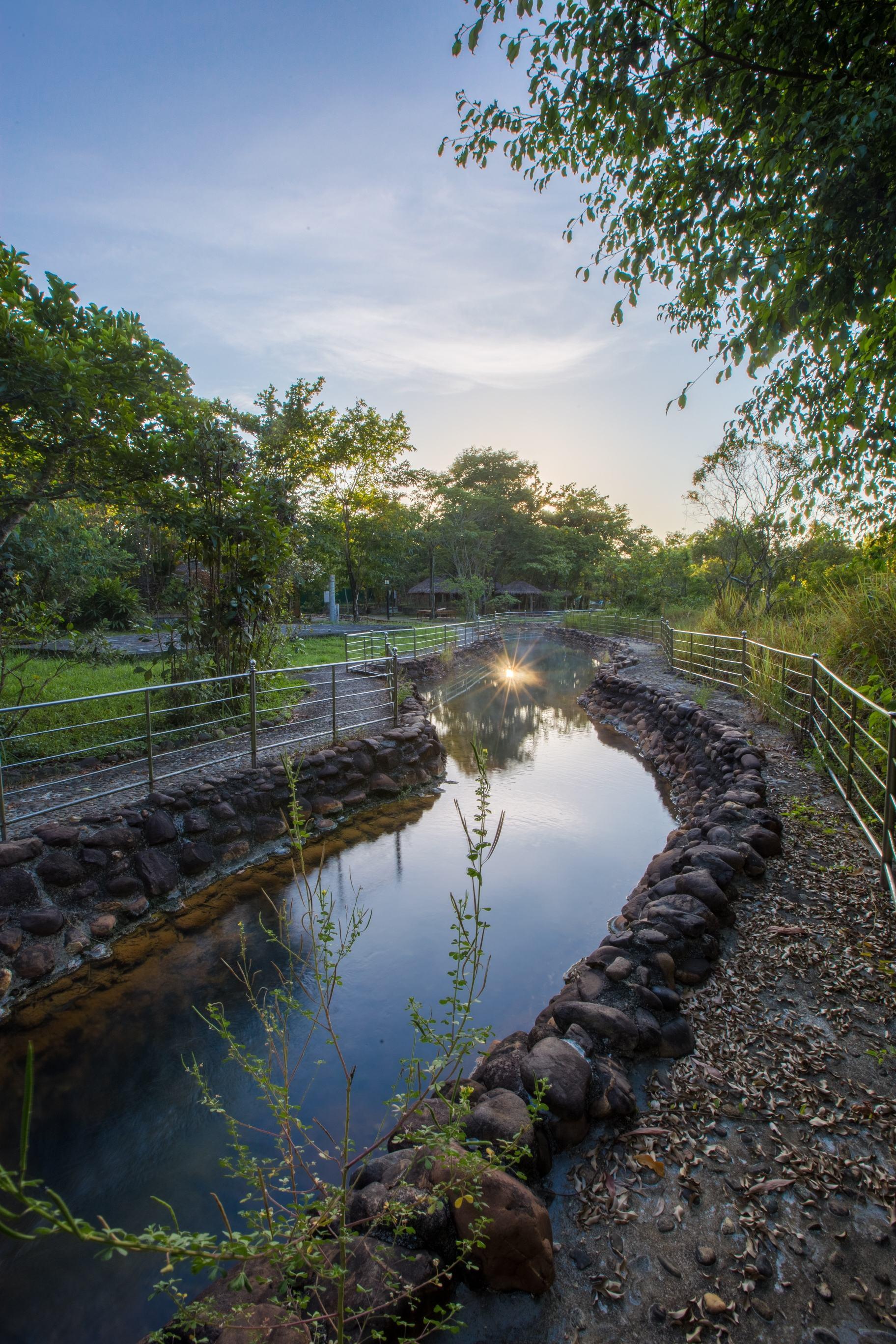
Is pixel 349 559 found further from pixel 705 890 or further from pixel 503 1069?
pixel 503 1069

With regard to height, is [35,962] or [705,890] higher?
[705,890]

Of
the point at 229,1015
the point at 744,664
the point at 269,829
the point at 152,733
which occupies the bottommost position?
the point at 229,1015

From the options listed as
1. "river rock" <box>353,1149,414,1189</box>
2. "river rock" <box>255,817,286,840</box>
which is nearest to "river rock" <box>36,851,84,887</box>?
"river rock" <box>255,817,286,840</box>

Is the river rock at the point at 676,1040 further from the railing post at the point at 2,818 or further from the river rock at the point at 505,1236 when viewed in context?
the railing post at the point at 2,818

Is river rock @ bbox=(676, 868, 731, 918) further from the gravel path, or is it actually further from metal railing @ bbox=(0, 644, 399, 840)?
metal railing @ bbox=(0, 644, 399, 840)

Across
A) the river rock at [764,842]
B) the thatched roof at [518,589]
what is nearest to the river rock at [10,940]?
the river rock at [764,842]

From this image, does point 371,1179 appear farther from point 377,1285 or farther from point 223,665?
point 223,665

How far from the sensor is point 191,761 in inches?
263

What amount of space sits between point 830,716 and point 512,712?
7.96 m

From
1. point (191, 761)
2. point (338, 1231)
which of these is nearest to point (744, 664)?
point (191, 761)

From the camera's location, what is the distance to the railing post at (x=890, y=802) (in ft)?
11.2

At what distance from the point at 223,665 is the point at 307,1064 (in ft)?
18.2

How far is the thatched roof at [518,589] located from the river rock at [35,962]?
4176cm

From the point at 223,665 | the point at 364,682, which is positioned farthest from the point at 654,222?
the point at 364,682
